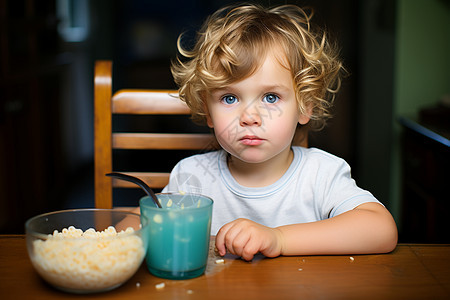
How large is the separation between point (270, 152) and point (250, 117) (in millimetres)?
88

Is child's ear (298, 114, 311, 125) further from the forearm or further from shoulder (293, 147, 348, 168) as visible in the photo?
the forearm

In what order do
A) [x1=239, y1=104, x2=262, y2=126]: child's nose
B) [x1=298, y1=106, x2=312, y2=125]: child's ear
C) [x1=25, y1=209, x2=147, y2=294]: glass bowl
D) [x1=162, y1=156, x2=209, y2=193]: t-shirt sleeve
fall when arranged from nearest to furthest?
[x1=25, y1=209, x2=147, y2=294]: glass bowl → [x1=239, y1=104, x2=262, y2=126]: child's nose → [x1=298, y1=106, x2=312, y2=125]: child's ear → [x1=162, y1=156, x2=209, y2=193]: t-shirt sleeve

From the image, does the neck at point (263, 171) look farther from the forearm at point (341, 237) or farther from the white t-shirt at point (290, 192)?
the forearm at point (341, 237)

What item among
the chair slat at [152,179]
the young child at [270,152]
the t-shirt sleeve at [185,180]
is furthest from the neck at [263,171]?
the chair slat at [152,179]

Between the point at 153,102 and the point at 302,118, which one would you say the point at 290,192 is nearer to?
the point at 302,118

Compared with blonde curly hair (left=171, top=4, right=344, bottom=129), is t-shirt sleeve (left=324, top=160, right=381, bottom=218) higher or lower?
lower

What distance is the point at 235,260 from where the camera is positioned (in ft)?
2.59

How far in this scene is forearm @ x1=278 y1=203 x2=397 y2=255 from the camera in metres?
0.81

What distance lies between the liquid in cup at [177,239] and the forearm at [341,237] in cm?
16

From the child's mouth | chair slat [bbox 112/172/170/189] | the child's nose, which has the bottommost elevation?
chair slat [bbox 112/172/170/189]

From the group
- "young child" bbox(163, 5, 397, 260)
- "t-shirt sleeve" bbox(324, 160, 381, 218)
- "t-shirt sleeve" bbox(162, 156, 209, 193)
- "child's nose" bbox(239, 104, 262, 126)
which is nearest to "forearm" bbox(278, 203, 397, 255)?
"young child" bbox(163, 5, 397, 260)

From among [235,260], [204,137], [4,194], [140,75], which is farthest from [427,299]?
[140,75]

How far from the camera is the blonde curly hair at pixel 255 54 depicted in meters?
0.99

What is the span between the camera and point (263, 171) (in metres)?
1.14
